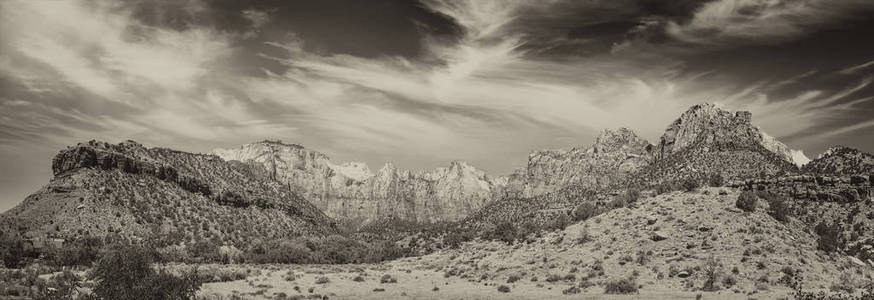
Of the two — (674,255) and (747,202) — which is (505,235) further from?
(747,202)

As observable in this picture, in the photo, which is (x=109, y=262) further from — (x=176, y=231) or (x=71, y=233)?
(x=176, y=231)

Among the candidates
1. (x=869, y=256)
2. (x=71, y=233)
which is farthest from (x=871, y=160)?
(x=71, y=233)

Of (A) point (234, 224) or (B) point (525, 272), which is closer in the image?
(B) point (525, 272)

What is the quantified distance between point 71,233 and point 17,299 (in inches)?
1901

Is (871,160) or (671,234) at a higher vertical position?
(871,160)

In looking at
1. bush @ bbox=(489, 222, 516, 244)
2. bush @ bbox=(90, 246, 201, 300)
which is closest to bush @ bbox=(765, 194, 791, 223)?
bush @ bbox=(489, 222, 516, 244)

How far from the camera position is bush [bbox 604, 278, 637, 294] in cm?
3162

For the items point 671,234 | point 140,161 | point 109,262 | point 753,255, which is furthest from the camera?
point 140,161

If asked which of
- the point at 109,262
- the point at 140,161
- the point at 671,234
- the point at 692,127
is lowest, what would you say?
the point at 109,262

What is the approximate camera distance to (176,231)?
281 feet

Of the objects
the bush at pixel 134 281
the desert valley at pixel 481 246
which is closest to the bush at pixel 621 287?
the desert valley at pixel 481 246

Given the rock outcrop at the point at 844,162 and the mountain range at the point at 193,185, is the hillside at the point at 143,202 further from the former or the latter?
the rock outcrop at the point at 844,162

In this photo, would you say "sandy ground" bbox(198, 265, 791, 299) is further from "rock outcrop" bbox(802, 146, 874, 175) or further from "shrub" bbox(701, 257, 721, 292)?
"rock outcrop" bbox(802, 146, 874, 175)

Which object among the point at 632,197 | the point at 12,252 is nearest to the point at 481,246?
the point at 632,197
